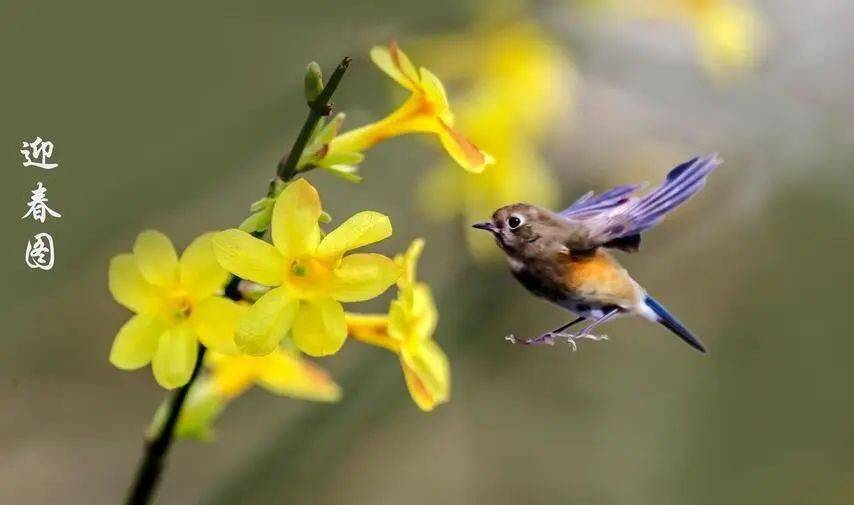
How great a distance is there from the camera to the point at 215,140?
3.58 metres

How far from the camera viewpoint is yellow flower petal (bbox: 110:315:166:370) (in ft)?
3.31

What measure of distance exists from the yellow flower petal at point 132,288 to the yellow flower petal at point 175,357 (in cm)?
5

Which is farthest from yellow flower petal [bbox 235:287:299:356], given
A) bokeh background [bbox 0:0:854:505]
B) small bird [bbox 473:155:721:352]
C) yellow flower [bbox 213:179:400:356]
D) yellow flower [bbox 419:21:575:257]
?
yellow flower [bbox 419:21:575:257]

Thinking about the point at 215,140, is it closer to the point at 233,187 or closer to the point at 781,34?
the point at 233,187

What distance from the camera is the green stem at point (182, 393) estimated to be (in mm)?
958

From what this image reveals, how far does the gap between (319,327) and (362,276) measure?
0.07 meters

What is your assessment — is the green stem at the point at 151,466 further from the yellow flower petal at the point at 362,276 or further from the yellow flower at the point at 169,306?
the yellow flower petal at the point at 362,276

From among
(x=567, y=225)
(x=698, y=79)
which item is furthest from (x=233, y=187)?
(x=567, y=225)

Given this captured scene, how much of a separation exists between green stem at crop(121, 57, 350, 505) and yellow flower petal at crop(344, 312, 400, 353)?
191 mm

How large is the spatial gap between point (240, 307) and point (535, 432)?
159 inches

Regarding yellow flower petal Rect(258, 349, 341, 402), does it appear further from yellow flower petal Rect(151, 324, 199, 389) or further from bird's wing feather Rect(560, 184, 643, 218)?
bird's wing feather Rect(560, 184, 643, 218)

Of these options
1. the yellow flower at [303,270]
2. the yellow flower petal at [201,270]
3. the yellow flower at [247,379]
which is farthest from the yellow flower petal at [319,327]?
the yellow flower at [247,379]

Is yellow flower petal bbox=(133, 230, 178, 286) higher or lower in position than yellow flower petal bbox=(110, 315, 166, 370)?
higher

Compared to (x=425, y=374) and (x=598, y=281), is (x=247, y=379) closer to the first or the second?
(x=425, y=374)
